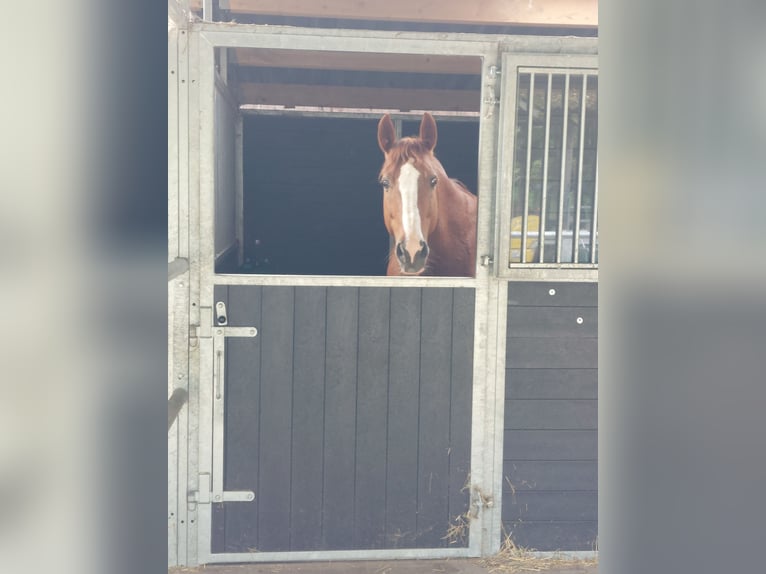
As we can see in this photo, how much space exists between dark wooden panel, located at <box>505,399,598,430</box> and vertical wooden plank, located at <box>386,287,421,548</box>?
0.40 meters

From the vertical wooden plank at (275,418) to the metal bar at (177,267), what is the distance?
1.07ft

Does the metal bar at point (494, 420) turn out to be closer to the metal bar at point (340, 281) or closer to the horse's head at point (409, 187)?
the metal bar at point (340, 281)

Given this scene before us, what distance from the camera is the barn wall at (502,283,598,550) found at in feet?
9.77

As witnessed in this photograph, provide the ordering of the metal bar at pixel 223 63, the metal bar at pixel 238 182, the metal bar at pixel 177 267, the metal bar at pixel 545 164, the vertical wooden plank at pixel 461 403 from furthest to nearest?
the metal bar at pixel 238 182 < the metal bar at pixel 223 63 < the vertical wooden plank at pixel 461 403 < the metal bar at pixel 545 164 < the metal bar at pixel 177 267

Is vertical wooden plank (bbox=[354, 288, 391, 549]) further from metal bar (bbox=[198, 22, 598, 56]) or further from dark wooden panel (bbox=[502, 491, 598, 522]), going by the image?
metal bar (bbox=[198, 22, 598, 56])

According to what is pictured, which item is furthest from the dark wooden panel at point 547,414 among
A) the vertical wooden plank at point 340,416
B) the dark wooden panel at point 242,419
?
the dark wooden panel at point 242,419

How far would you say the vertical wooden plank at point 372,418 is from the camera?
291cm

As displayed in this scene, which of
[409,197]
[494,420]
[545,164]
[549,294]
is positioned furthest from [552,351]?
[409,197]

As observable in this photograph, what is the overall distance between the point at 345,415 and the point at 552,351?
87 centimetres

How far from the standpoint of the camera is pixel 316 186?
12.9 ft

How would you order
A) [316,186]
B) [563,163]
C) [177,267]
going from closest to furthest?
[177,267], [563,163], [316,186]

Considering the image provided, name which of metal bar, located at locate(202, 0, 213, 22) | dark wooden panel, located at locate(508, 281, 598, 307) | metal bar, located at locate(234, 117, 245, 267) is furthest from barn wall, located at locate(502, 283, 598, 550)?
metal bar, located at locate(202, 0, 213, 22)

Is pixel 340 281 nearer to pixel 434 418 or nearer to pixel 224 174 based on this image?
pixel 434 418
